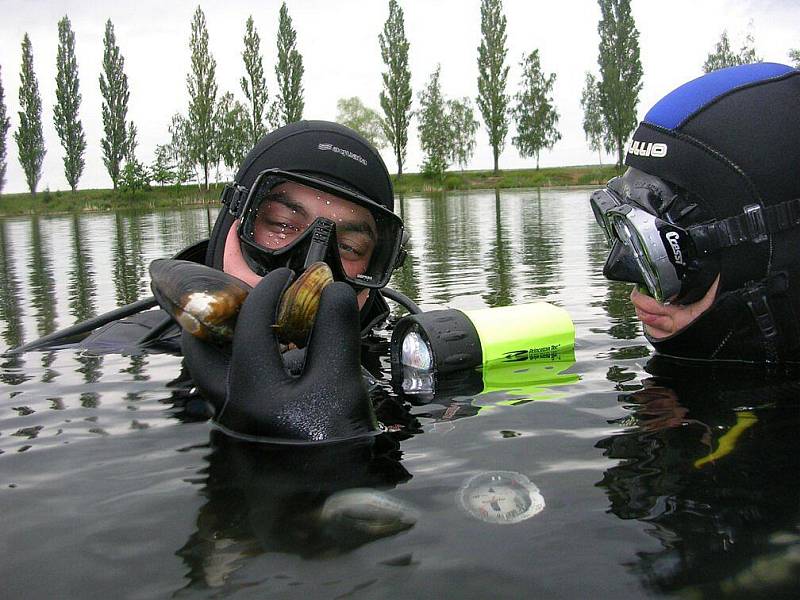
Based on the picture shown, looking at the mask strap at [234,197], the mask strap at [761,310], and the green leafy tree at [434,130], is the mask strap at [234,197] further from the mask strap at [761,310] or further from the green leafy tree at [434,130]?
the green leafy tree at [434,130]

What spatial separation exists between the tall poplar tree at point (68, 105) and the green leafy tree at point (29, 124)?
1.63m

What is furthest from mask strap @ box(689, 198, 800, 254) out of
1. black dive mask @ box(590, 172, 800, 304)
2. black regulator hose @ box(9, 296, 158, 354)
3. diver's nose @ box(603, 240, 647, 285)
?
black regulator hose @ box(9, 296, 158, 354)

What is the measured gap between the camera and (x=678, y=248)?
321 cm

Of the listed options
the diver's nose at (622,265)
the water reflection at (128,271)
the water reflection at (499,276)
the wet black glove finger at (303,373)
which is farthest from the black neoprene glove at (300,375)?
the water reflection at (128,271)

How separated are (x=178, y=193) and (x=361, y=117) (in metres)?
32.8

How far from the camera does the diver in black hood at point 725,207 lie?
3.15 metres

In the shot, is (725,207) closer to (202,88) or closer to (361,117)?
(202,88)

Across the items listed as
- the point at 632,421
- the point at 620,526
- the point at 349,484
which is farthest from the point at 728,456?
the point at 349,484

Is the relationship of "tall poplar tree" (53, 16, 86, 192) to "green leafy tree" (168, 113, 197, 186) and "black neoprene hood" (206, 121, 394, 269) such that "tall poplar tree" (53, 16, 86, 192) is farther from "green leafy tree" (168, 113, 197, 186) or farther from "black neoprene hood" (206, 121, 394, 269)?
"black neoprene hood" (206, 121, 394, 269)

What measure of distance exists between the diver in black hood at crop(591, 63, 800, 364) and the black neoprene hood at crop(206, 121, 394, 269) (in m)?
1.20

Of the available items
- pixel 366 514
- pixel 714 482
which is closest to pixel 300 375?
pixel 366 514

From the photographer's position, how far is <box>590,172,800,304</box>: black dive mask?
10.3ft

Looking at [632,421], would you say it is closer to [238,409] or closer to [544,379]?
[544,379]

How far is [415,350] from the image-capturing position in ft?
11.9
